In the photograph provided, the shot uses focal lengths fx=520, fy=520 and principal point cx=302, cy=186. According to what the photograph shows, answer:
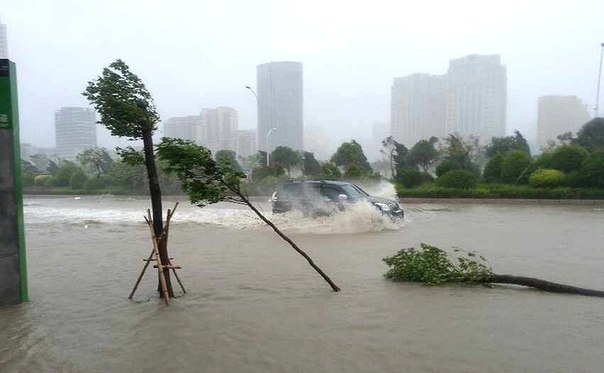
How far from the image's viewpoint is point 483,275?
24.0 ft

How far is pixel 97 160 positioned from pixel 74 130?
3.58m

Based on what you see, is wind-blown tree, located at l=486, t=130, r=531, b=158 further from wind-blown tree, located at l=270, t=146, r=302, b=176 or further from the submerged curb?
wind-blown tree, located at l=270, t=146, r=302, b=176

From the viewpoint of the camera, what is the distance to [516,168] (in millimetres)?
29719

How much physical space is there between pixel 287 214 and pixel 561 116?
42320 millimetres

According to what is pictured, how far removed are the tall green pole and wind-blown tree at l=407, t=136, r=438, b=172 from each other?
3617 centimetres

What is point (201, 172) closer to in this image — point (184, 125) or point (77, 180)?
point (184, 125)

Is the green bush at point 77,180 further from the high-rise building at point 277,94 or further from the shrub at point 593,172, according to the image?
the shrub at point 593,172

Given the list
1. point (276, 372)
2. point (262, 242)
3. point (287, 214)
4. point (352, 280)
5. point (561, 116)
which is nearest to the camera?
point (276, 372)

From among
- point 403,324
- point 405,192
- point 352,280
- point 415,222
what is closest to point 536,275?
point 352,280

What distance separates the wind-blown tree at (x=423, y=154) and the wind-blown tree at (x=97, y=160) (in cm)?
2696

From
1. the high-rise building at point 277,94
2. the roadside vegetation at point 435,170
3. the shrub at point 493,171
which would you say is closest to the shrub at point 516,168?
the roadside vegetation at point 435,170

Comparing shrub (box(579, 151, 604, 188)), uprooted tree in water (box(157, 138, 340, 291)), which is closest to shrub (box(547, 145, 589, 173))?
shrub (box(579, 151, 604, 188))

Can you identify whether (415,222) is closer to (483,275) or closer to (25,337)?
(483,275)

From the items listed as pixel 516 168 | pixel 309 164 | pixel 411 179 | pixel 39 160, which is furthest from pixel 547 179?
pixel 39 160
